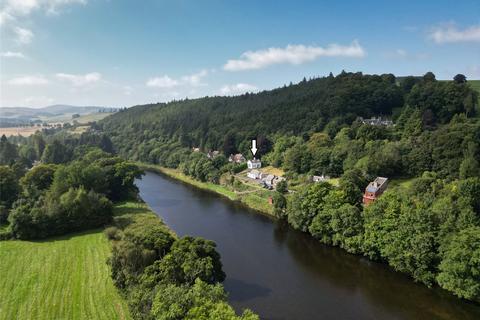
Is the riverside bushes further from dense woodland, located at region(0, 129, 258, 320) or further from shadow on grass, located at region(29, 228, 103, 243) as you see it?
shadow on grass, located at region(29, 228, 103, 243)

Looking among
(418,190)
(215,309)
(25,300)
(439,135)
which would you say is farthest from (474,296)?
(25,300)

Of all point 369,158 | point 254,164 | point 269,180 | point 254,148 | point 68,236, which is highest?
point 369,158

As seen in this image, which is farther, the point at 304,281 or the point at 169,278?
the point at 304,281

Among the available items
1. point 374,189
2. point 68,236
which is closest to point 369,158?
point 374,189

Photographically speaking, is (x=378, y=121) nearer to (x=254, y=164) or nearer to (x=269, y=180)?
(x=254, y=164)

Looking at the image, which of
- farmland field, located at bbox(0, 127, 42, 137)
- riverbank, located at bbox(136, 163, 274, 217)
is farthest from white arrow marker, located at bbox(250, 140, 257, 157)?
farmland field, located at bbox(0, 127, 42, 137)

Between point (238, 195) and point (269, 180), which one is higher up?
point (269, 180)

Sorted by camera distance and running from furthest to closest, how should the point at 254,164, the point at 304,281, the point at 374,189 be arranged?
the point at 254,164, the point at 374,189, the point at 304,281

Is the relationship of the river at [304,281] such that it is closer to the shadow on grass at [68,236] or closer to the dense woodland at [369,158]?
the dense woodland at [369,158]
